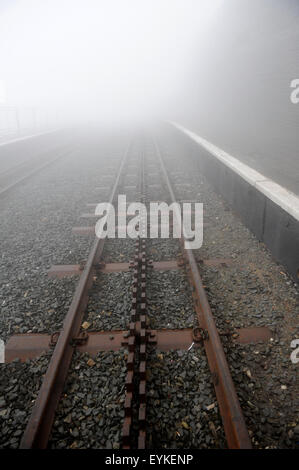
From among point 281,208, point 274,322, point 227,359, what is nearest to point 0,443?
point 227,359

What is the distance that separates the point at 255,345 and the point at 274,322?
1.56 ft

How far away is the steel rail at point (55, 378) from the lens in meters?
2.46

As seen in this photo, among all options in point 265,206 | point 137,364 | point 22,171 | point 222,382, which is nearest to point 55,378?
point 137,364

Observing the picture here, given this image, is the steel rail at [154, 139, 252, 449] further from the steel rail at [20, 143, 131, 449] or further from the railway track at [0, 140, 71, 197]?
the railway track at [0, 140, 71, 197]

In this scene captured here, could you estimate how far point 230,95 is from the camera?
→ 21.0 m

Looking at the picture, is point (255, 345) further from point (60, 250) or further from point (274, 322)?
point (60, 250)

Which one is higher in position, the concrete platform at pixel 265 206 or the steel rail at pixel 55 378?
the concrete platform at pixel 265 206

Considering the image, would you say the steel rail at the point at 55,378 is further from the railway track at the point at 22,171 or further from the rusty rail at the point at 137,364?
the railway track at the point at 22,171

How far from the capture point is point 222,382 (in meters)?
2.79

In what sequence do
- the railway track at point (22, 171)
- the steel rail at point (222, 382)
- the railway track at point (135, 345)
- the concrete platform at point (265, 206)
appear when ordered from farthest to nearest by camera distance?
1. the railway track at point (22, 171)
2. the concrete platform at point (265, 206)
3. the railway track at point (135, 345)
4. the steel rail at point (222, 382)

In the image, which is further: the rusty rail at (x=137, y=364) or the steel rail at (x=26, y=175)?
the steel rail at (x=26, y=175)

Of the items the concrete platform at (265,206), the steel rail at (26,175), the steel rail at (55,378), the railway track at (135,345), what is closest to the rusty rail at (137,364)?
the railway track at (135,345)

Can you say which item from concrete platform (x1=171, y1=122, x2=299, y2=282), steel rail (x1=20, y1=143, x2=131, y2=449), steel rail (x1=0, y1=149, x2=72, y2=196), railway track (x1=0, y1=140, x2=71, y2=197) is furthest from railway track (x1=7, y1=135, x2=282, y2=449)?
railway track (x1=0, y1=140, x2=71, y2=197)

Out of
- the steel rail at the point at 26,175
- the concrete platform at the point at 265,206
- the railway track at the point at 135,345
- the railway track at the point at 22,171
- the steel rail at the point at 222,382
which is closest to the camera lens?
the steel rail at the point at 222,382
